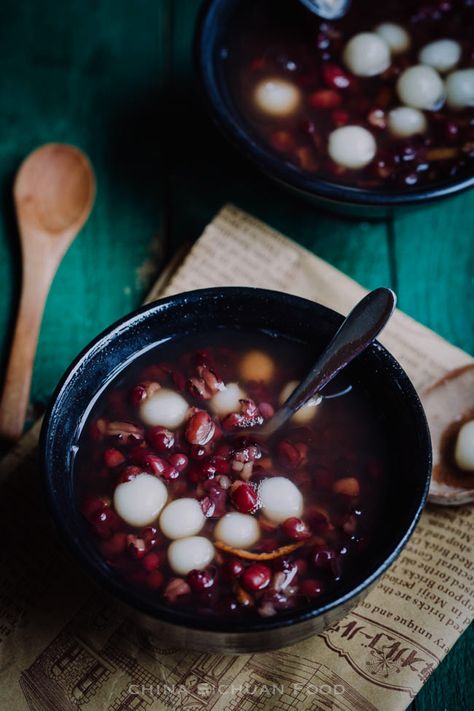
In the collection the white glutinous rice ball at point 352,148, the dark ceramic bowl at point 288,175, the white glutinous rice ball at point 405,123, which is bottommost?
the dark ceramic bowl at point 288,175

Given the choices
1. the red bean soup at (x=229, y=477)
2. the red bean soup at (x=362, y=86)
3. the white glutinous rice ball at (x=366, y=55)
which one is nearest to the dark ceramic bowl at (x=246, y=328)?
the red bean soup at (x=229, y=477)

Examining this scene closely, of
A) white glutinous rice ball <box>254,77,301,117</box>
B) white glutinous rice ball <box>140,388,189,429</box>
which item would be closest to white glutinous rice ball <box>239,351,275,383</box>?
white glutinous rice ball <box>140,388,189,429</box>

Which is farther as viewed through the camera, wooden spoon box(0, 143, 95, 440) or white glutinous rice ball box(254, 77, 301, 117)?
white glutinous rice ball box(254, 77, 301, 117)

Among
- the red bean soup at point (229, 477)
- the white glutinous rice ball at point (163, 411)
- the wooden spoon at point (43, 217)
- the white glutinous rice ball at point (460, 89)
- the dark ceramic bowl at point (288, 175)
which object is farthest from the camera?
the white glutinous rice ball at point (460, 89)

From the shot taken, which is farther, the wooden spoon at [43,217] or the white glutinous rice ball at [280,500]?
the wooden spoon at [43,217]

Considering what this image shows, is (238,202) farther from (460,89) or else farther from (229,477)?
(229,477)

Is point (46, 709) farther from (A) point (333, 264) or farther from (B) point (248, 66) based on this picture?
(B) point (248, 66)

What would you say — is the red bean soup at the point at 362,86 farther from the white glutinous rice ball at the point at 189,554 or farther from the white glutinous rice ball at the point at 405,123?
the white glutinous rice ball at the point at 189,554

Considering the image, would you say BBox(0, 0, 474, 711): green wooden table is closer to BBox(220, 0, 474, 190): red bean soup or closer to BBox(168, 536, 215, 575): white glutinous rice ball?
BBox(220, 0, 474, 190): red bean soup
